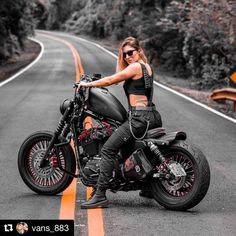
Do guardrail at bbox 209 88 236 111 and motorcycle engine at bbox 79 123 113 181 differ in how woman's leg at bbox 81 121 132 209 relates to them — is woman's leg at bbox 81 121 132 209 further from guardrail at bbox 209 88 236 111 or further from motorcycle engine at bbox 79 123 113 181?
guardrail at bbox 209 88 236 111

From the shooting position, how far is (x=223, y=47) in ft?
93.0

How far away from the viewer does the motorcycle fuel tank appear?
716cm

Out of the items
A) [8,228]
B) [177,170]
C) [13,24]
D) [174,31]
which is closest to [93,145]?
[177,170]

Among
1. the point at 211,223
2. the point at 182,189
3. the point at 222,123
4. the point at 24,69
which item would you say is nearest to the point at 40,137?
the point at 182,189

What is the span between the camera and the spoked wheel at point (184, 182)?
22.1 ft

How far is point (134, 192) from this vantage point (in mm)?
7801

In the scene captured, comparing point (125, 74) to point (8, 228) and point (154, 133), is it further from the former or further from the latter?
point (8, 228)

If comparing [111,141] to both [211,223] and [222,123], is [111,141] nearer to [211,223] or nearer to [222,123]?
[211,223]

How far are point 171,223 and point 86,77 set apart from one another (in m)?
1.99

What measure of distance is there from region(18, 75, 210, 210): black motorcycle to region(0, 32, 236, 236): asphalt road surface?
20cm

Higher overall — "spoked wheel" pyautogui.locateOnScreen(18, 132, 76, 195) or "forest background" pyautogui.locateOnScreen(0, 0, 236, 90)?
"spoked wheel" pyautogui.locateOnScreen(18, 132, 76, 195)

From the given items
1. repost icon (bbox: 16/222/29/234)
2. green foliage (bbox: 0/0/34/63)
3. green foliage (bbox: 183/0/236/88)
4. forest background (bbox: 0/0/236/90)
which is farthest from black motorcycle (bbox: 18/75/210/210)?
green foliage (bbox: 0/0/34/63)

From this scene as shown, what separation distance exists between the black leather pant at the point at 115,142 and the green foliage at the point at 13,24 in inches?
1112

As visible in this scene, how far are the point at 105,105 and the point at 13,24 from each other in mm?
33497
